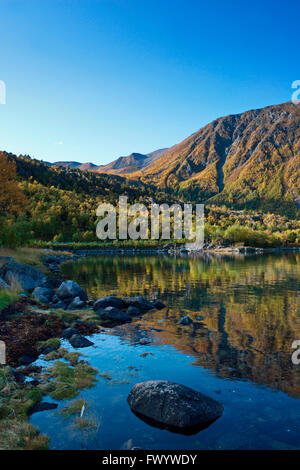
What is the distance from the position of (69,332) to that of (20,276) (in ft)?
62.3

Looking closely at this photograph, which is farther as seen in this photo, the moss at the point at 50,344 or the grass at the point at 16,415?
the moss at the point at 50,344

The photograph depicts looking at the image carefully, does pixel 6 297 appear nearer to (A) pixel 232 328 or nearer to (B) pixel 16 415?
(B) pixel 16 415

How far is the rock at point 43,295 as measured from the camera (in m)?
29.9

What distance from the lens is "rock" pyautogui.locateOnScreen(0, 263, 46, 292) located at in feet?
114

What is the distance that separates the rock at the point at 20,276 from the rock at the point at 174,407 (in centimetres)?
2581

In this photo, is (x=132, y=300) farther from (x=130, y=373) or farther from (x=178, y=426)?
(x=178, y=426)

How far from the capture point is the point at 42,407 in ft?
→ 37.7

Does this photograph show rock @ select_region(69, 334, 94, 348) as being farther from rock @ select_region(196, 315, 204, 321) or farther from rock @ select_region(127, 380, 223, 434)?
rock @ select_region(196, 315, 204, 321)

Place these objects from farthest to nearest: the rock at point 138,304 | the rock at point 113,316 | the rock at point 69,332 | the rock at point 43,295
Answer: the rock at point 43,295 < the rock at point 138,304 < the rock at point 113,316 < the rock at point 69,332
